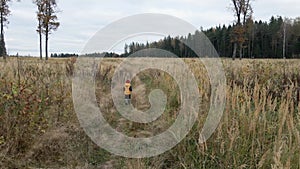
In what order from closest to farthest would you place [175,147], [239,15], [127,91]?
[175,147] < [127,91] < [239,15]

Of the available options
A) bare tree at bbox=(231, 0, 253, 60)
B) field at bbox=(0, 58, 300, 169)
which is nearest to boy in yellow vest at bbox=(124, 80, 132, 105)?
field at bbox=(0, 58, 300, 169)

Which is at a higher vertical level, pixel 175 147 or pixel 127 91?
pixel 127 91

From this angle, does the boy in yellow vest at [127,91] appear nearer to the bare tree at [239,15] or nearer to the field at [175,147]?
the field at [175,147]

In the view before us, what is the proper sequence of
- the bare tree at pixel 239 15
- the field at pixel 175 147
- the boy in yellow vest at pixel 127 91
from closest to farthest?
the field at pixel 175 147 → the boy in yellow vest at pixel 127 91 → the bare tree at pixel 239 15

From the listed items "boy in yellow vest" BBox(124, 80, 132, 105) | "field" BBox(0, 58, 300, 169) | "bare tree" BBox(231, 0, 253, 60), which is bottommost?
"field" BBox(0, 58, 300, 169)

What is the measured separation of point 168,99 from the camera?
4699mm

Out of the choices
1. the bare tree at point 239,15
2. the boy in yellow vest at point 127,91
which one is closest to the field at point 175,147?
the boy in yellow vest at point 127,91

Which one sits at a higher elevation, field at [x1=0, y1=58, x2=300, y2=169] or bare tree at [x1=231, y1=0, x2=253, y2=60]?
bare tree at [x1=231, y1=0, x2=253, y2=60]

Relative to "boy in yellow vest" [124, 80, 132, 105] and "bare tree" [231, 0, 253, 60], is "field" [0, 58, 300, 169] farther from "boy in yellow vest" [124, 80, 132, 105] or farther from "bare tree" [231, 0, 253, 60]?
"bare tree" [231, 0, 253, 60]

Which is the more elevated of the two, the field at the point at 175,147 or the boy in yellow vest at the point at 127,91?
the boy in yellow vest at the point at 127,91

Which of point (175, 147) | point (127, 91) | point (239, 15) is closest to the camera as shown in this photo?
point (175, 147)

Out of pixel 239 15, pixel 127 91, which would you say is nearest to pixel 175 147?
pixel 127 91

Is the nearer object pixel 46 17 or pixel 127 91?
pixel 127 91

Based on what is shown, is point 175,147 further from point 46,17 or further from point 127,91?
point 46,17
